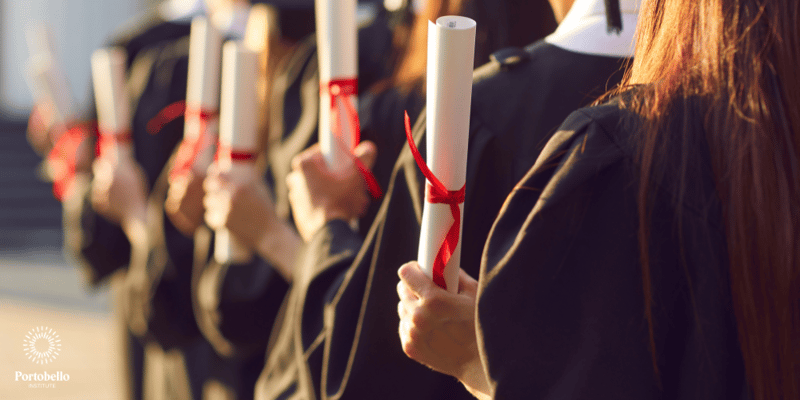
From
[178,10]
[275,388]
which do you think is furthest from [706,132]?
[178,10]

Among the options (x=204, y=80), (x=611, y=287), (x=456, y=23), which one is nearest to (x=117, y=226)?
(x=204, y=80)

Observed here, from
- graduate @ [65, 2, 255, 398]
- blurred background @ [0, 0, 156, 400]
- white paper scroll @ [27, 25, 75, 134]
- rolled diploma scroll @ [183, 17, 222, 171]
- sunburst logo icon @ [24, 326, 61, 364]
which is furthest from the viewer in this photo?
blurred background @ [0, 0, 156, 400]

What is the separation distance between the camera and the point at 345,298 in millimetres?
1181

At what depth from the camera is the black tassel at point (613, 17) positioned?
100cm

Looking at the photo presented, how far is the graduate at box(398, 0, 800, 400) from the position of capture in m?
0.72

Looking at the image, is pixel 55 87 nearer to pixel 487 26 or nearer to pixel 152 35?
pixel 152 35

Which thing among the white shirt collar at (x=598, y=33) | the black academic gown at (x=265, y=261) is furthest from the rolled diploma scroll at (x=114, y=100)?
the white shirt collar at (x=598, y=33)

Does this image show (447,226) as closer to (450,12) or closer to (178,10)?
(450,12)

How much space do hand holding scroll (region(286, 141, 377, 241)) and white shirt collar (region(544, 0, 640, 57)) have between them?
55 cm

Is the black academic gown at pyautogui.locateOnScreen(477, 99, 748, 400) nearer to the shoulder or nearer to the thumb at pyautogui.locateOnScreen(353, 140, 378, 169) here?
the thumb at pyautogui.locateOnScreen(353, 140, 378, 169)

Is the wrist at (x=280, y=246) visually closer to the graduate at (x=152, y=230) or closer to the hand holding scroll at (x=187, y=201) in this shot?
the hand holding scroll at (x=187, y=201)

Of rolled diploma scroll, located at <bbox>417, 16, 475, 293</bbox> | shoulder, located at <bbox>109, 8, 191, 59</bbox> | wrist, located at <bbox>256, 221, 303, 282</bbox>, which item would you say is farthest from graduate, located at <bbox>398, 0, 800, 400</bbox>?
shoulder, located at <bbox>109, 8, 191, 59</bbox>

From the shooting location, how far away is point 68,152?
3244mm

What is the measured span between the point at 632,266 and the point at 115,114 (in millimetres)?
2225
